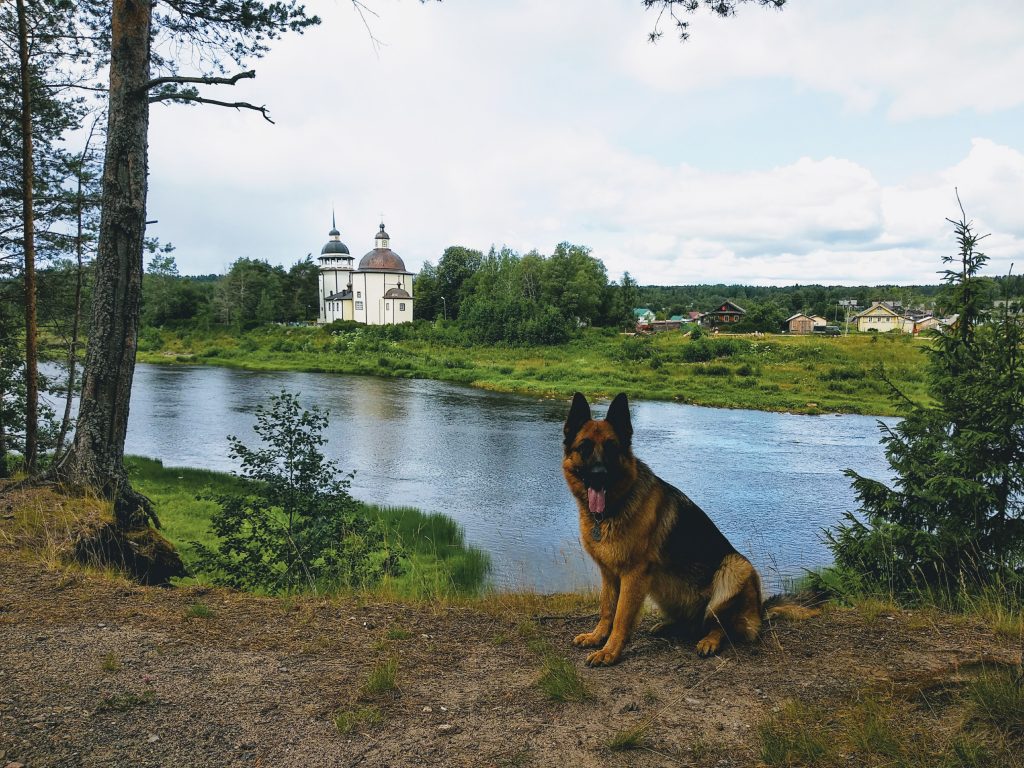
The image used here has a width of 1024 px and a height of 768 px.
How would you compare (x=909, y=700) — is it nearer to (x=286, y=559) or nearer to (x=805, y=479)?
(x=286, y=559)

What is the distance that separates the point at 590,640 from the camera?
167 inches

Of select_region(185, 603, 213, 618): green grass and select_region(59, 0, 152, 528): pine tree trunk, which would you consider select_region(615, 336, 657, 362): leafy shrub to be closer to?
select_region(59, 0, 152, 528): pine tree trunk

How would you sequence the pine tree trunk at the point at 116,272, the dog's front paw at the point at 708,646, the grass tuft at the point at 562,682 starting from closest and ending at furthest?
the grass tuft at the point at 562,682 < the dog's front paw at the point at 708,646 < the pine tree trunk at the point at 116,272

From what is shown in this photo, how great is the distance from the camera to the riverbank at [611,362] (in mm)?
37250

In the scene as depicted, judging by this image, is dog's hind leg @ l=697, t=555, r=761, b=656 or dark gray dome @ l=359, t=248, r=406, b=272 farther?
dark gray dome @ l=359, t=248, r=406, b=272

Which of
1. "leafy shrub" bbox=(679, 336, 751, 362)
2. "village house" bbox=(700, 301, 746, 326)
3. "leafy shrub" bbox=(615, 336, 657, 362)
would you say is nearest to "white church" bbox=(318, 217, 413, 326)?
"leafy shrub" bbox=(615, 336, 657, 362)

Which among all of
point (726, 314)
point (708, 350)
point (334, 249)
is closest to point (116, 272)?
point (708, 350)

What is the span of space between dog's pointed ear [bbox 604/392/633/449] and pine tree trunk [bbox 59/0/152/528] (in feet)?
19.3

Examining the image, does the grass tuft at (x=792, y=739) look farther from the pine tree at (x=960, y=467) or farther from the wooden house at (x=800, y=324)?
the wooden house at (x=800, y=324)

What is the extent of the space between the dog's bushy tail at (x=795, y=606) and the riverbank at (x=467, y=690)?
4.6 inches

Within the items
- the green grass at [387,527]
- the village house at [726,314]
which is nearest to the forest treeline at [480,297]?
the village house at [726,314]

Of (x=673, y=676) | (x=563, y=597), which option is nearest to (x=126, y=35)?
(x=563, y=597)

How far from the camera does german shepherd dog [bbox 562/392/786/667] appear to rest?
12.9 ft

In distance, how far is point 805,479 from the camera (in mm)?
18625
